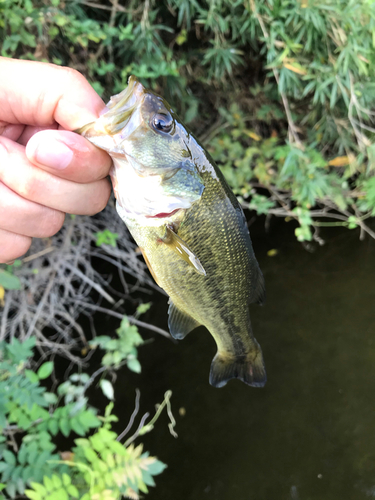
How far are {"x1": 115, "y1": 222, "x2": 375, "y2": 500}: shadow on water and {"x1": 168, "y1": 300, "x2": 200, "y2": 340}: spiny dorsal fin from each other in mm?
1443

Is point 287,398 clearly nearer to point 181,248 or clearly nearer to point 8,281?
point 181,248

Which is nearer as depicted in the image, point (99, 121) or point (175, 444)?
point (99, 121)

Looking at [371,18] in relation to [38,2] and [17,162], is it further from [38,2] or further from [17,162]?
[17,162]

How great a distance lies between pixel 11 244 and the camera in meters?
0.99

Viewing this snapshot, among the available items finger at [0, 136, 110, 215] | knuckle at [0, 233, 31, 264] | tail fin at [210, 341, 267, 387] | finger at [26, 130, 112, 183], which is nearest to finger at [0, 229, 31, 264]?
knuckle at [0, 233, 31, 264]

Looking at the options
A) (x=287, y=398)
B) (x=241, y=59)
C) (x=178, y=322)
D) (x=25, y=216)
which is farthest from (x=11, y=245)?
(x=287, y=398)

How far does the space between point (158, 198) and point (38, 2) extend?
1.51 m

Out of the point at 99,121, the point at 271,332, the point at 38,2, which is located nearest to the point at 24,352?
the point at 99,121

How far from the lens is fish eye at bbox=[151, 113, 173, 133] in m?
0.88

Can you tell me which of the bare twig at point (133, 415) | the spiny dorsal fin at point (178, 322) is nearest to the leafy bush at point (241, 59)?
the spiny dorsal fin at point (178, 322)

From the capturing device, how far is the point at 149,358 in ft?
8.48

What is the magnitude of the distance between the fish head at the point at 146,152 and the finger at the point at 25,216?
23 centimetres

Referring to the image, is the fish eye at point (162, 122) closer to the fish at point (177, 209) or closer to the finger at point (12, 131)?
the fish at point (177, 209)

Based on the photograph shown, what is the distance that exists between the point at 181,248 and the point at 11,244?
1.79 ft
